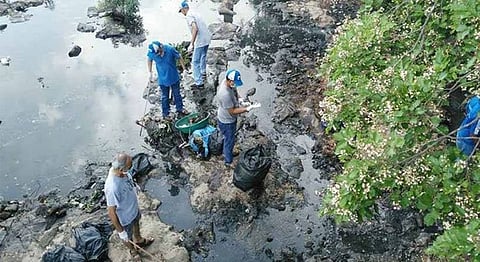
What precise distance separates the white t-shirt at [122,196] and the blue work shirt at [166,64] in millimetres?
2649

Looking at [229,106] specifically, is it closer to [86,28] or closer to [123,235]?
[123,235]

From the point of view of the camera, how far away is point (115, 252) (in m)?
5.45

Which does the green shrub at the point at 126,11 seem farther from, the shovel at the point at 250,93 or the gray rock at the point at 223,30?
the shovel at the point at 250,93

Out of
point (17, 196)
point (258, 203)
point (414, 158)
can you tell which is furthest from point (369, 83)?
point (17, 196)

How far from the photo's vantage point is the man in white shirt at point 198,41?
7.92 meters

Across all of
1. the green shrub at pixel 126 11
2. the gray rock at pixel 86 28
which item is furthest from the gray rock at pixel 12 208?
the green shrub at pixel 126 11

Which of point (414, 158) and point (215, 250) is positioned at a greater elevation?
point (414, 158)

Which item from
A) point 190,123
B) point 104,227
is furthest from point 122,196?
point 190,123

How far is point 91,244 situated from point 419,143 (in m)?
3.80

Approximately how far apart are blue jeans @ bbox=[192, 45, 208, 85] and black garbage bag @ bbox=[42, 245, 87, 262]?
4346mm

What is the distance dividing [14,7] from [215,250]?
9.76 m

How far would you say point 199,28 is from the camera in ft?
26.3

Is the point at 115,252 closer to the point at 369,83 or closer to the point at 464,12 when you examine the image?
the point at 369,83

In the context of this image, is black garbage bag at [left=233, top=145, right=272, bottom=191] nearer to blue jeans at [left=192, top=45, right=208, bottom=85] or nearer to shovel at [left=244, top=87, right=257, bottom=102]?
shovel at [left=244, top=87, right=257, bottom=102]
